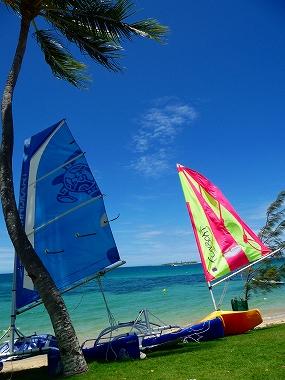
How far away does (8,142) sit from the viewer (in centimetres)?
836

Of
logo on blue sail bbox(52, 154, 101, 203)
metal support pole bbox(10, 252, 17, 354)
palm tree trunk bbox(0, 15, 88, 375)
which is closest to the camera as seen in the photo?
palm tree trunk bbox(0, 15, 88, 375)

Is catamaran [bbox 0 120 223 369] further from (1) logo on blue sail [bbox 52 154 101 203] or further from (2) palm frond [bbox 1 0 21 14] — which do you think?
(2) palm frond [bbox 1 0 21 14]

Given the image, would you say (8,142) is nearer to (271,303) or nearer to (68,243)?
(68,243)

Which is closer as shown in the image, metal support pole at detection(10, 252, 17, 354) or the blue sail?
metal support pole at detection(10, 252, 17, 354)

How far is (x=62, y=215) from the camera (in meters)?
10.2

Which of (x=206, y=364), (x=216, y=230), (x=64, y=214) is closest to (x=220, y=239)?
(x=216, y=230)

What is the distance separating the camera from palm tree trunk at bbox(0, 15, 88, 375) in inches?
307

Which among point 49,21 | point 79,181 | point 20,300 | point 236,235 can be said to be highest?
point 49,21

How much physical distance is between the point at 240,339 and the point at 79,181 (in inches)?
210

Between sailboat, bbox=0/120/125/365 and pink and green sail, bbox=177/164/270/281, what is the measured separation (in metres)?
2.87

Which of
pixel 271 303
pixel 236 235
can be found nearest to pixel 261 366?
pixel 236 235

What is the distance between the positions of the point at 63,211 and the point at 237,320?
543 cm

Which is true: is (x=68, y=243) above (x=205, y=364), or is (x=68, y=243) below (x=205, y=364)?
above

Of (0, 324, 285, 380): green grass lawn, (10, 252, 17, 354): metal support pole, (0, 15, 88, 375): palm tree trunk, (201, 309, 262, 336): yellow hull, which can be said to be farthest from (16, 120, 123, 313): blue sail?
(201, 309, 262, 336): yellow hull
